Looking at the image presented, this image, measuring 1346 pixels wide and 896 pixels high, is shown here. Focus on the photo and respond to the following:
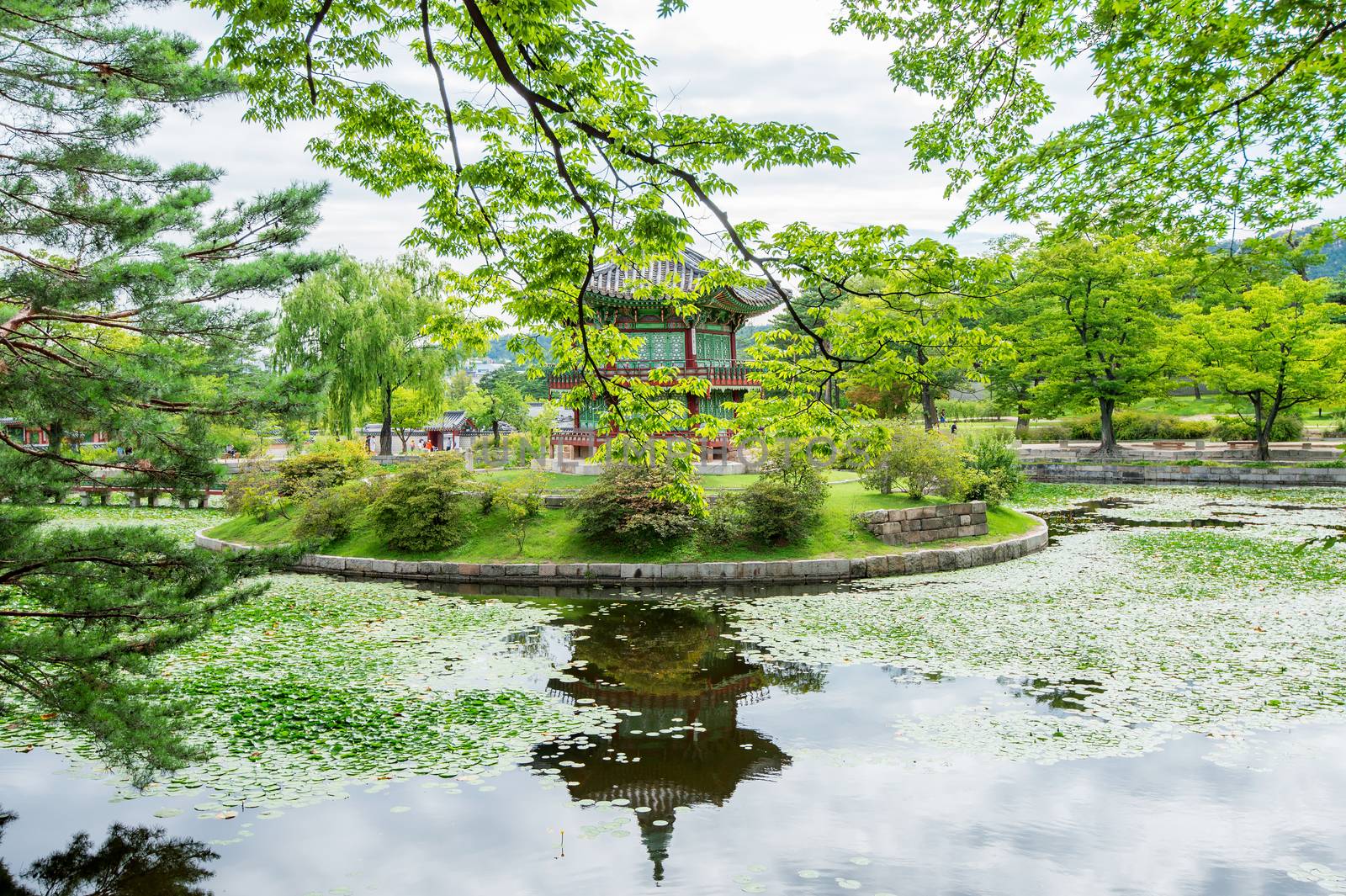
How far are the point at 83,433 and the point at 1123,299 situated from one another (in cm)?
3250

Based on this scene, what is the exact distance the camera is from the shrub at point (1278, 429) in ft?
104

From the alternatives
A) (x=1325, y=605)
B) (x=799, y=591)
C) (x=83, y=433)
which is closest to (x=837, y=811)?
(x=83, y=433)

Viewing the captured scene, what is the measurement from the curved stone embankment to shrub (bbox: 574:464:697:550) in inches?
26.3

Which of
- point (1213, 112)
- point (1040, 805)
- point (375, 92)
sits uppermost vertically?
point (375, 92)

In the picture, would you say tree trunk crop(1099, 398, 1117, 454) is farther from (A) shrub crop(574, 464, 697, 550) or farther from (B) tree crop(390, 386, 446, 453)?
(B) tree crop(390, 386, 446, 453)

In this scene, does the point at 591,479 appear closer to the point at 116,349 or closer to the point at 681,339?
the point at 681,339

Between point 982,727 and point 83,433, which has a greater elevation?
point 83,433

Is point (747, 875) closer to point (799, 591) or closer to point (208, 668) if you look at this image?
point (208, 668)

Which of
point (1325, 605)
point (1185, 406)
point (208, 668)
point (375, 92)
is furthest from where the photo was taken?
point (1185, 406)

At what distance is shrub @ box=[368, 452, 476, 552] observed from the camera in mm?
14602

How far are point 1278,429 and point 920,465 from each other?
24524 mm

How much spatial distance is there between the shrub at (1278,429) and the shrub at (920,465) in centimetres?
2169

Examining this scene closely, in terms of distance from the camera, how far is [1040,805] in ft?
17.9

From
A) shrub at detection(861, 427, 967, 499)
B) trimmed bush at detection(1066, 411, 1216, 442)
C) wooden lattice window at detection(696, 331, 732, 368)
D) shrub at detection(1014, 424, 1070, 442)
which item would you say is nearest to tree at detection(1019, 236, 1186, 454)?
trimmed bush at detection(1066, 411, 1216, 442)
